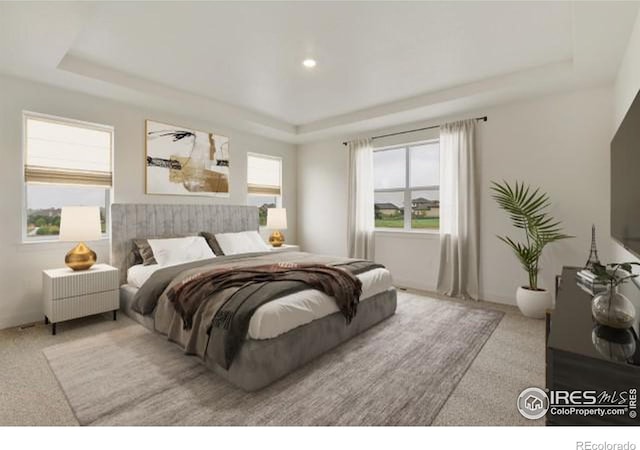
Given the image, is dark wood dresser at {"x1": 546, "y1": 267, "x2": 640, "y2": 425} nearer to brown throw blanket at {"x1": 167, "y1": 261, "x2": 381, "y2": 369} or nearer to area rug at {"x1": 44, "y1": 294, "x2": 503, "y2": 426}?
area rug at {"x1": 44, "y1": 294, "x2": 503, "y2": 426}

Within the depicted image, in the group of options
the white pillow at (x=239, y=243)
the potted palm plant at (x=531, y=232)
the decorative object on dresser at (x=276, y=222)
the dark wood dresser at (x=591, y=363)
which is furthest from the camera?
the decorative object on dresser at (x=276, y=222)

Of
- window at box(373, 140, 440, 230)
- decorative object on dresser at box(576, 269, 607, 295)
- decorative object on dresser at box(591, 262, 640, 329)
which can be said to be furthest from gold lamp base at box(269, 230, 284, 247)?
decorative object on dresser at box(591, 262, 640, 329)

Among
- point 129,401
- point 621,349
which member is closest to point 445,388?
point 621,349

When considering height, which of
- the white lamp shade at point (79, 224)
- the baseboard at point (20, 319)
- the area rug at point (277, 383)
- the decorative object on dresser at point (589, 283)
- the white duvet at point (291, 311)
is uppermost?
the white lamp shade at point (79, 224)

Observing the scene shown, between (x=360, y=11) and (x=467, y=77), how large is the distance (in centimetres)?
175

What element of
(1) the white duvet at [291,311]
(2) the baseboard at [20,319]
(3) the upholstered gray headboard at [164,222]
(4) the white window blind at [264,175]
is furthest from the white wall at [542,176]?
(2) the baseboard at [20,319]

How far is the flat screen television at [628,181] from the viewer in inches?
62.6

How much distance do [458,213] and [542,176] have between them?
101cm

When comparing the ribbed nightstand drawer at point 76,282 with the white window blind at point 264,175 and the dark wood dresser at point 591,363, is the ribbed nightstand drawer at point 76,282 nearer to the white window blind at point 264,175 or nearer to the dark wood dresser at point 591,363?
the white window blind at point 264,175

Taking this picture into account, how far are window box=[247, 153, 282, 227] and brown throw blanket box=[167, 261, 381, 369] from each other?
2705 millimetres

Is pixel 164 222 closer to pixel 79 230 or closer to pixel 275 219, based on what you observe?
pixel 79 230

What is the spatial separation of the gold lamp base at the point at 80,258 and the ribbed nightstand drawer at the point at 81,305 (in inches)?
12.1

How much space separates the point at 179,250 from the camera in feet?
11.9
